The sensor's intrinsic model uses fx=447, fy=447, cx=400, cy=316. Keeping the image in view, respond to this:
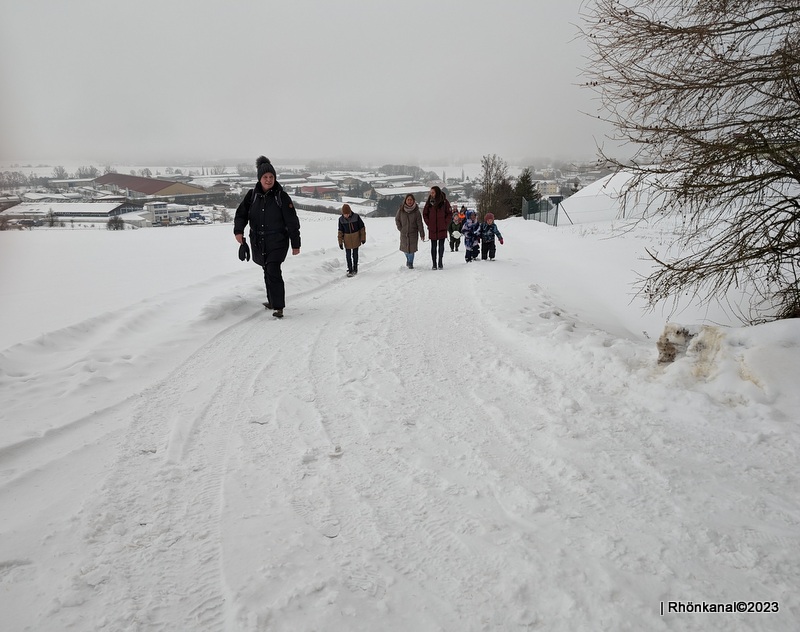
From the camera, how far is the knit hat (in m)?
7.07

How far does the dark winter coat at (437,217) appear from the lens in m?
12.6

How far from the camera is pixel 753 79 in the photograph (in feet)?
14.7

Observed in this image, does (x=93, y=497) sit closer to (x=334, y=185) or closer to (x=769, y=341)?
(x=769, y=341)

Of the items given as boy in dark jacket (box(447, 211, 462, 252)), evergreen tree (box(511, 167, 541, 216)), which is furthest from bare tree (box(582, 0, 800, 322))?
evergreen tree (box(511, 167, 541, 216))

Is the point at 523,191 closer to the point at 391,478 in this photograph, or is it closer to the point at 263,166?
the point at 263,166

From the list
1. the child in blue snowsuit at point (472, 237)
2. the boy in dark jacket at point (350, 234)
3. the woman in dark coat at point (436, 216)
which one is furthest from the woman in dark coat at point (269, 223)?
the child in blue snowsuit at point (472, 237)

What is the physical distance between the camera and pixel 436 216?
1252 centimetres

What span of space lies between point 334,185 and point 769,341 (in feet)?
193

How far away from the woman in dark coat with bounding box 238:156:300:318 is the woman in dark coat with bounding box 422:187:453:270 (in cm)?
598

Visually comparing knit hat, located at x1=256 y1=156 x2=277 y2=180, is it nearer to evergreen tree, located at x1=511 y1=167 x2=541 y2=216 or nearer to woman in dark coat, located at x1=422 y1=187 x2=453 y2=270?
woman in dark coat, located at x1=422 y1=187 x2=453 y2=270

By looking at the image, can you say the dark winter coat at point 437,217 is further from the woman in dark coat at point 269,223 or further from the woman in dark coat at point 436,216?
the woman in dark coat at point 269,223

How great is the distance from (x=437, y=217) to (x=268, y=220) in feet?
20.8

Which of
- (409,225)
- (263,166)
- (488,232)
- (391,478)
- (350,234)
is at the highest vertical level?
(263,166)

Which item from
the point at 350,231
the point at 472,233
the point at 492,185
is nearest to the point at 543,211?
the point at 492,185
